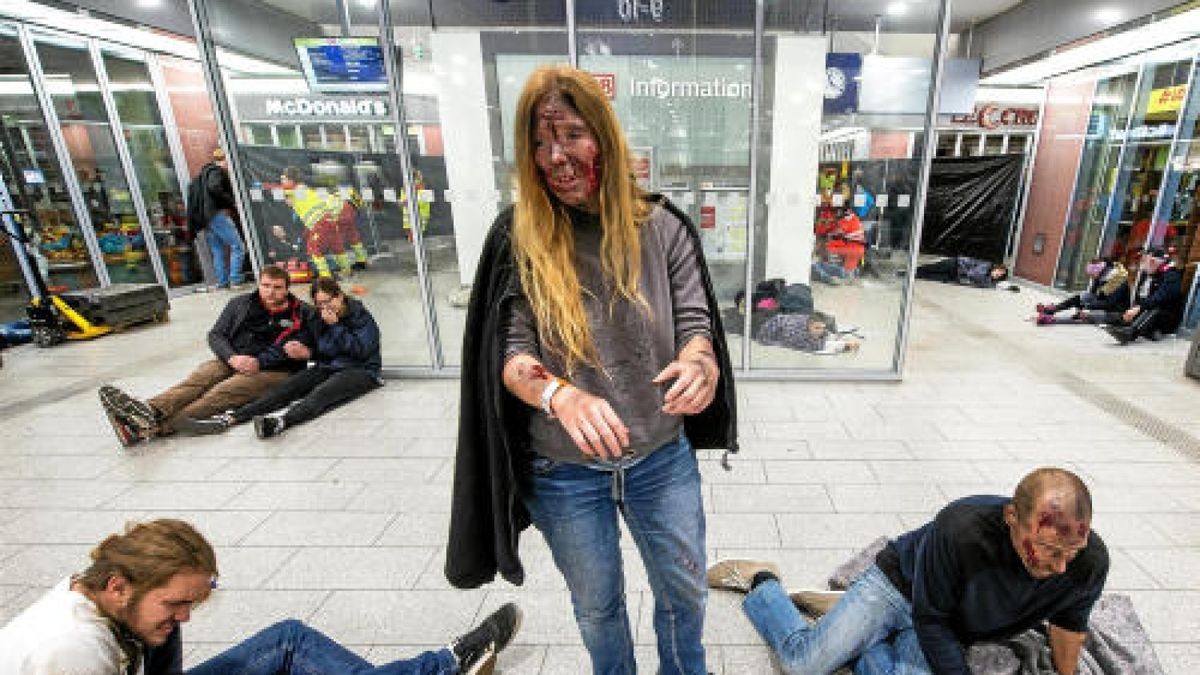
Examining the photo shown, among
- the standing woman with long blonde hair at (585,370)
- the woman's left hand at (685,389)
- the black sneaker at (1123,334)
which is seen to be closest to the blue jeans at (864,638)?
the standing woman with long blonde hair at (585,370)

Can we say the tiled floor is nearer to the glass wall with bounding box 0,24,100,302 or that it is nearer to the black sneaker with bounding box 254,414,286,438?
the black sneaker with bounding box 254,414,286,438

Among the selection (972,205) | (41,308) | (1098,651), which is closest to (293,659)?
(1098,651)

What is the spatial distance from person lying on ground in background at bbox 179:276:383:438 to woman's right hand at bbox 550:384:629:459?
11.4 ft

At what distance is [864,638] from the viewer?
5.50 feet

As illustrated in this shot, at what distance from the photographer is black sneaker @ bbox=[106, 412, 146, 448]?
11.3 feet

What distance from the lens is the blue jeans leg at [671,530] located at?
1.24 meters

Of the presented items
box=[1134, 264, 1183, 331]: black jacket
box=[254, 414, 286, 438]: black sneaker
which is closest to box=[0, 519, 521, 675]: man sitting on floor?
box=[254, 414, 286, 438]: black sneaker

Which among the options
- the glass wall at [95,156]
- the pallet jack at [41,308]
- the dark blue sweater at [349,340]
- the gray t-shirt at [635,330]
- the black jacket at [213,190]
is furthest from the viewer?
the black jacket at [213,190]

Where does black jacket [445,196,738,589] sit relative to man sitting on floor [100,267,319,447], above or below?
above

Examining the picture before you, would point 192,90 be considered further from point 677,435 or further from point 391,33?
point 677,435

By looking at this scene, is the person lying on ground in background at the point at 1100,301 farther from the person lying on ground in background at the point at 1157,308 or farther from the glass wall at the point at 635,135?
the glass wall at the point at 635,135

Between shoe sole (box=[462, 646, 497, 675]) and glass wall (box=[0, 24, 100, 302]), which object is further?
glass wall (box=[0, 24, 100, 302])

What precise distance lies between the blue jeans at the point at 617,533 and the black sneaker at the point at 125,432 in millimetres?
3627

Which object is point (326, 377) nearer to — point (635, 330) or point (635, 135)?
point (635, 135)
